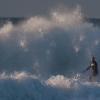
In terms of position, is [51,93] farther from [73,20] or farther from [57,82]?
[73,20]

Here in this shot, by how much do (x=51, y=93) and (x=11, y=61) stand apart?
442 inches

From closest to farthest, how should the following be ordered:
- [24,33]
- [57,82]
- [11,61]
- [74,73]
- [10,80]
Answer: [10,80] → [57,82] → [74,73] → [11,61] → [24,33]

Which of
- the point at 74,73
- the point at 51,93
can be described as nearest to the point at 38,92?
the point at 51,93

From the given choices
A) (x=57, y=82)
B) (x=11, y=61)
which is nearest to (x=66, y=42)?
(x=11, y=61)

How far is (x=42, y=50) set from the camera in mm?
31641

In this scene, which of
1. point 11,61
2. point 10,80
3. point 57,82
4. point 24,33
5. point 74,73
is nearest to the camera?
point 10,80

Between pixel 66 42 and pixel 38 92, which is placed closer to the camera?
pixel 38 92

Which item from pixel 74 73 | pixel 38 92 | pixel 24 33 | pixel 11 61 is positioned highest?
pixel 24 33

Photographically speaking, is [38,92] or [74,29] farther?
[74,29]

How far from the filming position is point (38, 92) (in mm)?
19391

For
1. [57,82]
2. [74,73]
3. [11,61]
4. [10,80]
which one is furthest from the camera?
[11,61]

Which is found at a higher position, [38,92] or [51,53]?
[51,53]

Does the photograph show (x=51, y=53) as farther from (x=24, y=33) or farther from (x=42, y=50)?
(x=24, y=33)

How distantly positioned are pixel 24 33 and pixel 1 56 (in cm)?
262
